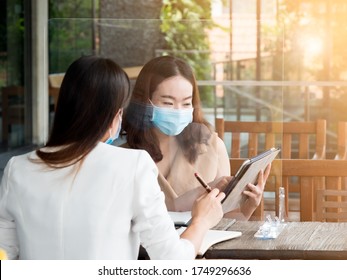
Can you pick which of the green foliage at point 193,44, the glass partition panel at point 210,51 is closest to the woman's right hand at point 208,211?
the glass partition panel at point 210,51

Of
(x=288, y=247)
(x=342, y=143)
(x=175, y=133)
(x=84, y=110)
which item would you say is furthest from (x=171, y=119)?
(x=342, y=143)

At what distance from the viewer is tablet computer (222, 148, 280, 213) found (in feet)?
7.01

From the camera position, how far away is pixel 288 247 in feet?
6.97

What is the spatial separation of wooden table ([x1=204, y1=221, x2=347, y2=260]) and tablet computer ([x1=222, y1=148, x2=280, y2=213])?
97mm

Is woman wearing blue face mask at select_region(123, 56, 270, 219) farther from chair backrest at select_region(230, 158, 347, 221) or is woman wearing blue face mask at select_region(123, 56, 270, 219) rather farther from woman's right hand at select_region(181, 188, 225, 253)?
woman's right hand at select_region(181, 188, 225, 253)

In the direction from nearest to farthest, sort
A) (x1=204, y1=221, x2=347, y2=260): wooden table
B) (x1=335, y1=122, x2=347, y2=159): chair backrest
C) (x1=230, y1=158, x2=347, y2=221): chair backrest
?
(x1=204, y1=221, x2=347, y2=260): wooden table
(x1=230, y1=158, x2=347, y2=221): chair backrest
(x1=335, y1=122, x2=347, y2=159): chair backrest

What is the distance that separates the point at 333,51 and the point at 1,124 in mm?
1877

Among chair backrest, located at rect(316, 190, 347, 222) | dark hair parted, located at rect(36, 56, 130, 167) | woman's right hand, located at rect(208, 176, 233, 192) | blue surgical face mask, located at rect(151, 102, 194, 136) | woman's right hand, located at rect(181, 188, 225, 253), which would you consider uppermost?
dark hair parted, located at rect(36, 56, 130, 167)

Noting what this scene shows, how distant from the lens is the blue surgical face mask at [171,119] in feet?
8.71

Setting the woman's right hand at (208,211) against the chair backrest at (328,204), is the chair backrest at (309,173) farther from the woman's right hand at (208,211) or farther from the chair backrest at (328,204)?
the woman's right hand at (208,211)

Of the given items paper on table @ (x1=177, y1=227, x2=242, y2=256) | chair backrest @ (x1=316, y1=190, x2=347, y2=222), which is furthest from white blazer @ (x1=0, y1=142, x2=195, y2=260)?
chair backrest @ (x1=316, y1=190, x2=347, y2=222)

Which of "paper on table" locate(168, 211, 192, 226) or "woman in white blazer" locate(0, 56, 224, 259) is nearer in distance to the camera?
"woman in white blazer" locate(0, 56, 224, 259)

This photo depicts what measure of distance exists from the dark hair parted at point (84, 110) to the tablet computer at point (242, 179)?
1.75ft

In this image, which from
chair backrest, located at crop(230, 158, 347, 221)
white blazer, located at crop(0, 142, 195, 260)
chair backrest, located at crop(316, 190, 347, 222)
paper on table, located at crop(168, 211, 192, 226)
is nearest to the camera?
white blazer, located at crop(0, 142, 195, 260)
